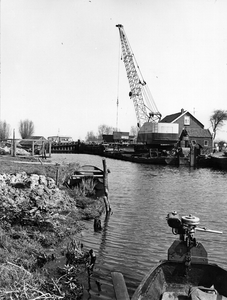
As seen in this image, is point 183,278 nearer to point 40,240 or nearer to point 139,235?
point 40,240

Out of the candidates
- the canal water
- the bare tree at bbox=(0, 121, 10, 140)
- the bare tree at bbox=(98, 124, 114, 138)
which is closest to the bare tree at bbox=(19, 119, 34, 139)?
the bare tree at bbox=(0, 121, 10, 140)

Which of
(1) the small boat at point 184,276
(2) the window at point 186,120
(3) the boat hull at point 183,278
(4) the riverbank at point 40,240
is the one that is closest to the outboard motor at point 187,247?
(1) the small boat at point 184,276

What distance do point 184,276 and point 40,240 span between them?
506 centimetres

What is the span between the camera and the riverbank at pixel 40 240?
257 inches

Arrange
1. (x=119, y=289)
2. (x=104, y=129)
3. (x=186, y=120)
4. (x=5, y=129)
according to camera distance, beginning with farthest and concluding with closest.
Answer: (x=104, y=129) < (x=5, y=129) < (x=186, y=120) < (x=119, y=289)

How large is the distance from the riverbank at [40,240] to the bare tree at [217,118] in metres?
83.9

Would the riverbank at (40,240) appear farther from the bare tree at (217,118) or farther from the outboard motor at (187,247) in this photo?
the bare tree at (217,118)

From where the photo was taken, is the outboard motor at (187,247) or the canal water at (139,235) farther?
the canal water at (139,235)

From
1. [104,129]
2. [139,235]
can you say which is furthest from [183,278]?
[104,129]

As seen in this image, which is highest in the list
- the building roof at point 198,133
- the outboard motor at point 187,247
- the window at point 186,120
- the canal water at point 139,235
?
the window at point 186,120

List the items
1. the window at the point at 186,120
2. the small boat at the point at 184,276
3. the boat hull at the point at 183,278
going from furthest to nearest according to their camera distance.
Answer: the window at the point at 186,120
the boat hull at the point at 183,278
the small boat at the point at 184,276

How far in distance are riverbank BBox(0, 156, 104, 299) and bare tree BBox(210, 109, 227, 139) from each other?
275 ft

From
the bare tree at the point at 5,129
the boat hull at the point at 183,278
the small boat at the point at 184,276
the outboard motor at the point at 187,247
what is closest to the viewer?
the small boat at the point at 184,276

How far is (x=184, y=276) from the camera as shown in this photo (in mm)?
6938
